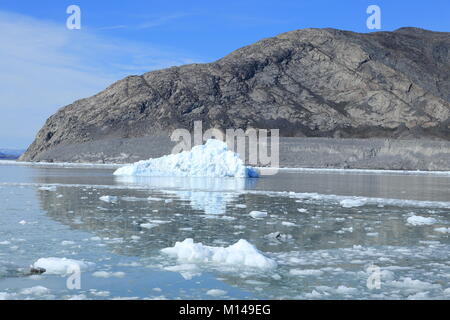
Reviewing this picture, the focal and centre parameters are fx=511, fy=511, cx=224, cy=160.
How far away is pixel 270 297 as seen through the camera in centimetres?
644

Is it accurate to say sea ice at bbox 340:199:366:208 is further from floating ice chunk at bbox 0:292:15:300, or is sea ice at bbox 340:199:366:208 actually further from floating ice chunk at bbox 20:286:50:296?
floating ice chunk at bbox 0:292:15:300

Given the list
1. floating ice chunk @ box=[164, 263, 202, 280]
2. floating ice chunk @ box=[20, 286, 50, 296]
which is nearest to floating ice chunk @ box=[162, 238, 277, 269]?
floating ice chunk @ box=[164, 263, 202, 280]

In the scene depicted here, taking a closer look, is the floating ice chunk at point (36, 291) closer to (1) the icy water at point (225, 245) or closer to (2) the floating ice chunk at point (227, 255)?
(1) the icy water at point (225, 245)

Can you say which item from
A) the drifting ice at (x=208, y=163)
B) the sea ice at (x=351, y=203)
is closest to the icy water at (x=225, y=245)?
the sea ice at (x=351, y=203)

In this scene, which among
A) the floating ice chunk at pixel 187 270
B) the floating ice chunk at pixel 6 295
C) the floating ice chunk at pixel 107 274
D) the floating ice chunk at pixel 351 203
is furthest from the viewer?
the floating ice chunk at pixel 351 203

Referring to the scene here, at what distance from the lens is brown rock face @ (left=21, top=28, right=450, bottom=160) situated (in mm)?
116125

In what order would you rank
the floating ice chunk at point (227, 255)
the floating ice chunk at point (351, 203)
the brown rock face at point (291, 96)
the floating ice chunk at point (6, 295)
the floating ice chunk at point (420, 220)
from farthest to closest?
the brown rock face at point (291, 96) < the floating ice chunk at point (351, 203) < the floating ice chunk at point (420, 220) < the floating ice chunk at point (227, 255) < the floating ice chunk at point (6, 295)

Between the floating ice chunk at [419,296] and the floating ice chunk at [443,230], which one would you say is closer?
the floating ice chunk at [419,296]

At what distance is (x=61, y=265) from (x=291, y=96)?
12126cm

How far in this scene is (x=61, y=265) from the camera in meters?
7.72

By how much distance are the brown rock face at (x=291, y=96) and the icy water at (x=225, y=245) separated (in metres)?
98.0

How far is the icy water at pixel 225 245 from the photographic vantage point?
22.2 ft
